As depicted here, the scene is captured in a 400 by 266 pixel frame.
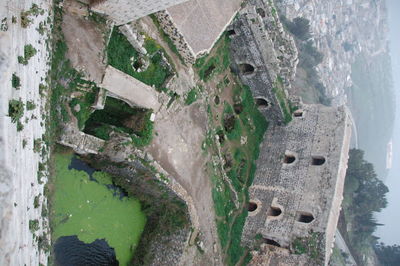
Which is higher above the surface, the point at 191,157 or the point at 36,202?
the point at 191,157

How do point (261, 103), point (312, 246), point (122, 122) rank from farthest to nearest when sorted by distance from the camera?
point (261, 103) < point (312, 246) < point (122, 122)

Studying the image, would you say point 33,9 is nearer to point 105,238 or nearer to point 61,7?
point 61,7

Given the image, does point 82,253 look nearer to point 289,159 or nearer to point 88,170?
point 88,170

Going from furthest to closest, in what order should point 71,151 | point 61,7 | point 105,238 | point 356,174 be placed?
1. point 356,174
2. point 105,238
3. point 71,151
4. point 61,7

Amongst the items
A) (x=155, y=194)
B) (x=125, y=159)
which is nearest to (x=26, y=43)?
(x=125, y=159)

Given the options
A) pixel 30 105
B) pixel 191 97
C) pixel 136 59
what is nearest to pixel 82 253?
pixel 30 105

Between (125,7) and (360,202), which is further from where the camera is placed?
(360,202)
